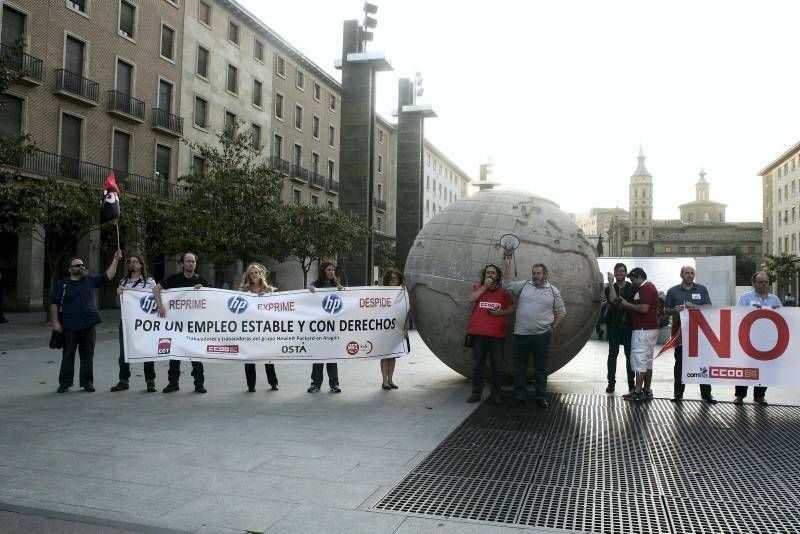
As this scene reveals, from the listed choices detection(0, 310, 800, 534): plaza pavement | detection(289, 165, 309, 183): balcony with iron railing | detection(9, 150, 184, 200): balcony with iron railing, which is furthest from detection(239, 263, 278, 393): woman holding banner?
detection(289, 165, 309, 183): balcony with iron railing

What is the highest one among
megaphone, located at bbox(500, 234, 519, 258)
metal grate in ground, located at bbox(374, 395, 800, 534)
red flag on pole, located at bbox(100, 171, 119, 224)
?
red flag on pole, located at bbox(100, 171, 119, 224)

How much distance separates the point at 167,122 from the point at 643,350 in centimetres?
2910

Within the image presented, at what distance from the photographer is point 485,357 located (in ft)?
25.1

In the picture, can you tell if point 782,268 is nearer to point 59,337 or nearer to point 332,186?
point 332,186

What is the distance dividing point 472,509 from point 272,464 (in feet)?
5.80

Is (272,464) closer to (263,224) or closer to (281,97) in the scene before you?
(263,224)

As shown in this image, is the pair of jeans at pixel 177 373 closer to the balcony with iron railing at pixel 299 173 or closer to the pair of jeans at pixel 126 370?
the pair of jeans at pixel 126 370

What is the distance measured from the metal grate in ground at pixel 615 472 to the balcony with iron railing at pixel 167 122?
2828cm

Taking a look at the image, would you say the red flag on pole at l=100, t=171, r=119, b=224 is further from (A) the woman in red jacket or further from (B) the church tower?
(B) the church tower

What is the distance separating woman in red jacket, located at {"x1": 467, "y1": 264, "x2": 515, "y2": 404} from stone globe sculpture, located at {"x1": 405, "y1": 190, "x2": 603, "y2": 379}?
0.30 metres

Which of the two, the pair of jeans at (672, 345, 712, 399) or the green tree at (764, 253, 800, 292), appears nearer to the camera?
the pair of jeans at (672, 345, 712, 399)

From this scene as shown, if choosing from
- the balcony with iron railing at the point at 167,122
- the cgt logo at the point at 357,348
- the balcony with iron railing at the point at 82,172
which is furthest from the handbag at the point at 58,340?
the balcony with iron railing at the point at 167,122

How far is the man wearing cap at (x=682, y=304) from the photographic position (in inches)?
314

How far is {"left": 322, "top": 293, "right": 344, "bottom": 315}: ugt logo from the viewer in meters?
8.45
